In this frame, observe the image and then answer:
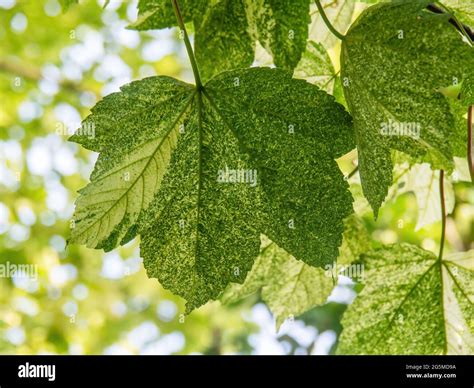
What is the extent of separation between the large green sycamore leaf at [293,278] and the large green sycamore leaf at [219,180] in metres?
0.23

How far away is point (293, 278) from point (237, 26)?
0.33 meters

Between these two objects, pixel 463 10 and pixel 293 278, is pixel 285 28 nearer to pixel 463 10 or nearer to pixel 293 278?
pixel 463 10

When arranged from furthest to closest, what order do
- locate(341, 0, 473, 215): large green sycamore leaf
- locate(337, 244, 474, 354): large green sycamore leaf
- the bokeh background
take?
the bokeh background, locate(337, 244, 474, 354): large green sycamore leaf, locate(341, 0, 473, 215): large green sycamore leaf

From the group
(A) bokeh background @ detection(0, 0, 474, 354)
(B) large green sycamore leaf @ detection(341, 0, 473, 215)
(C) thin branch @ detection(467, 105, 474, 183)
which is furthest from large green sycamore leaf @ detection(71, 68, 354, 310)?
(A) bokeh background @ detection(0, 0, 474, 354)

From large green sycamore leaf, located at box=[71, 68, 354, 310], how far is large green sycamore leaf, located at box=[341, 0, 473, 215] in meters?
0.03

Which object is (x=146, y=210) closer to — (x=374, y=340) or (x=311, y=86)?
(x=311, y=86)

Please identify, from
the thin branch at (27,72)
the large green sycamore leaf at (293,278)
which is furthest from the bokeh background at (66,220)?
the large green sycamore leaf at (293,278)

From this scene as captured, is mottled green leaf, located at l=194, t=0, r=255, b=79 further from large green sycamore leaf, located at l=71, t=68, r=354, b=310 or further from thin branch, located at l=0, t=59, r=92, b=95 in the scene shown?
thin branch, located at l=0, t=59, r=92, b=95

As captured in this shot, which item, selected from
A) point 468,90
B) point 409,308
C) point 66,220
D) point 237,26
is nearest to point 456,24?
point 468,90

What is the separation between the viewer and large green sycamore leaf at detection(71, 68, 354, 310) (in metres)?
0.52

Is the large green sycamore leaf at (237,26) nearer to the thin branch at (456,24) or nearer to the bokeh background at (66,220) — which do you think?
the thin branch at (456,24)

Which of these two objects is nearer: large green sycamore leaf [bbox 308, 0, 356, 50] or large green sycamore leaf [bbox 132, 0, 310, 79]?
large green sycamore leaf [bbox 132, 0, 310, 79]

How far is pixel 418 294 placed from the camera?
74 cm
